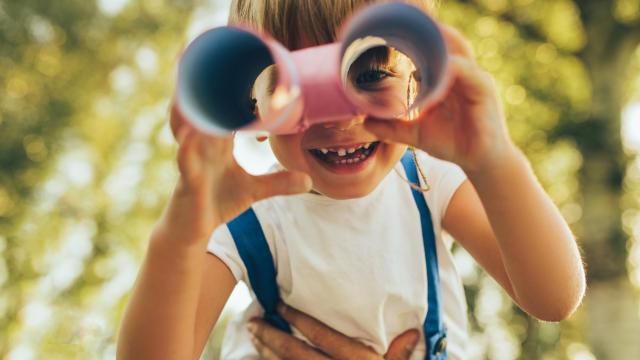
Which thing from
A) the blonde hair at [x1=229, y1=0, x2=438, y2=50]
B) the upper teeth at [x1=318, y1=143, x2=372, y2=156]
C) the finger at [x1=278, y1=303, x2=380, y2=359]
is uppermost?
the blonde hair at [x1=229, y1=0, x2=438, y2=50]

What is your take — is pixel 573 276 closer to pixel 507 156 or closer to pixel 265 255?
pixel 507 156

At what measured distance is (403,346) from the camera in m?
1.27

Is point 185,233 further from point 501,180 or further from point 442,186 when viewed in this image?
point 442,186

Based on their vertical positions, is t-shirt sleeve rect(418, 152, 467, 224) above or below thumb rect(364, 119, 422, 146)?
below

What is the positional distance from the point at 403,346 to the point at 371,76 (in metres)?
0.48

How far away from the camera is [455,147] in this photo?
0.88 m

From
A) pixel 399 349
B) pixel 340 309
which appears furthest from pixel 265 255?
pixel 399 349

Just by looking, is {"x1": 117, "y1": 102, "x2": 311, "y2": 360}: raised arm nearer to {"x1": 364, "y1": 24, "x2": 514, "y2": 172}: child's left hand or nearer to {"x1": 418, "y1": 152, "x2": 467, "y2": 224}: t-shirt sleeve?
{"x1": 364, "y1": 24, "x2": 514, "y2": 172}: child's left hand

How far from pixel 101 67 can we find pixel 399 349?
572cm

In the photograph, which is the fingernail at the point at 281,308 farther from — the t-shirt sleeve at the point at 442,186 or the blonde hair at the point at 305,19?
the blonde hair at the point at 305,19

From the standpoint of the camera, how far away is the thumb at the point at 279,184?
3.02 feet

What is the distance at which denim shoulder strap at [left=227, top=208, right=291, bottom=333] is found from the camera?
49.4 inches

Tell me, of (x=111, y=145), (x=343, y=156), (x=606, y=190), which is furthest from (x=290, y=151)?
(x=111, y=145)

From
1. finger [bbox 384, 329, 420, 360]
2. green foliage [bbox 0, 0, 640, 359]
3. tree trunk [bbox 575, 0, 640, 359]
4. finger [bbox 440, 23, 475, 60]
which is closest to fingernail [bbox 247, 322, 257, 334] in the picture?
finger [bbox 384, 329, 420, 360]
